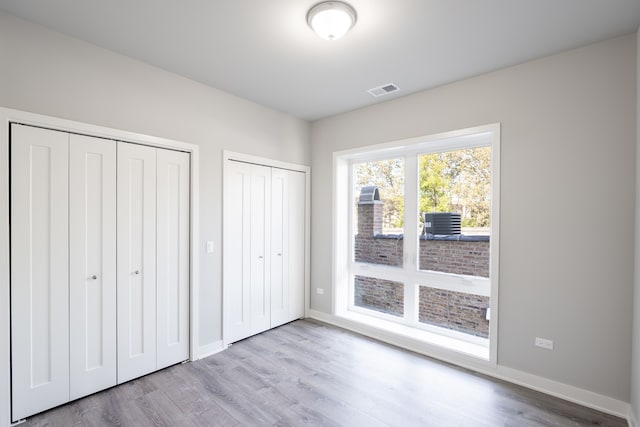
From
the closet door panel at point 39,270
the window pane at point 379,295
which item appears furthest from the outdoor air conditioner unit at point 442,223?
the closet door panel at point 39,270

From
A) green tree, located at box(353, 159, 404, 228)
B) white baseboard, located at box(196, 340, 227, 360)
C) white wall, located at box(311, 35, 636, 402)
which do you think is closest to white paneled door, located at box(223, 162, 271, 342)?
white baseboard, located at box(196, 340, 227, 360)

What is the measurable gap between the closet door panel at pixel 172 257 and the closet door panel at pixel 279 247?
44.4 inches

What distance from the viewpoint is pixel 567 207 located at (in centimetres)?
246

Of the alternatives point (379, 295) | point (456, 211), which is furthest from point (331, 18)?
point (379, 295)

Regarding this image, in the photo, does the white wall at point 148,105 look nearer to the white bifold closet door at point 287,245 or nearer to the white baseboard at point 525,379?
the white bifold closet door at point 287,245

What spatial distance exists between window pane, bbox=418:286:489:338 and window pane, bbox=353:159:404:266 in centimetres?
54

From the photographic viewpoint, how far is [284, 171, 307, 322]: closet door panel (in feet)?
13.5

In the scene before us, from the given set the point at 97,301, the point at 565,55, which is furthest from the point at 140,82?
the point at 565,55

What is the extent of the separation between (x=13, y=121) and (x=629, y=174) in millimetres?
4372

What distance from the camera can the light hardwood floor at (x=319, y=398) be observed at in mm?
2176

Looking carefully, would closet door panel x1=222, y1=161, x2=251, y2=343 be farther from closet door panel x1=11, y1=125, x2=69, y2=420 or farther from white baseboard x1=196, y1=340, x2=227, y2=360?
closet door panel x1=11, y1=125, x2=69, y2=420

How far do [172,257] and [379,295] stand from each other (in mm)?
2499

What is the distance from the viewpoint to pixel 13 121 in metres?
2.09

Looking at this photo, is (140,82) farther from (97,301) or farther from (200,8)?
(97,301)
